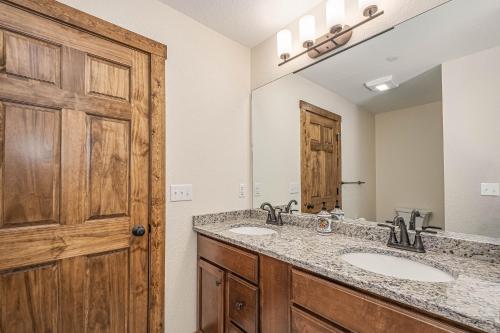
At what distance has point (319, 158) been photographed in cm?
185

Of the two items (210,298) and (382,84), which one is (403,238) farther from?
(210,298)

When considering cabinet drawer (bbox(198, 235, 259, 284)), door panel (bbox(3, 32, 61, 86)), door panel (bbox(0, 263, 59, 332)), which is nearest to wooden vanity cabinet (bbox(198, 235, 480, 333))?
cabinet drawer (bbox(198, 235, 259, 284))

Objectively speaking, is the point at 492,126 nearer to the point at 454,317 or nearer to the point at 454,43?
the point at 454,43

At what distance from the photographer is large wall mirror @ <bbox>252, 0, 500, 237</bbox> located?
1111 mm

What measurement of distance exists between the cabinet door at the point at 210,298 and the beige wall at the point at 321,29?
1633 millimetres

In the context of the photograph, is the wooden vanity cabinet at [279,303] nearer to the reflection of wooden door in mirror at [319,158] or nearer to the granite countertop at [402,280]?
the granite countertop at [402,280]

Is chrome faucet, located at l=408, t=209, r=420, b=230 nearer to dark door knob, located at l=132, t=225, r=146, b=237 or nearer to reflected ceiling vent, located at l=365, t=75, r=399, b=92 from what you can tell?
reflected ceiling vent, located at l=365, t=75, r=399, b=92

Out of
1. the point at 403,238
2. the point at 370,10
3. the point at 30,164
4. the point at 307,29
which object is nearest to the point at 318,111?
the point at 307,29

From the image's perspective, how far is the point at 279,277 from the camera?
47.9 inches

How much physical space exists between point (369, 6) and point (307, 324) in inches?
68.0

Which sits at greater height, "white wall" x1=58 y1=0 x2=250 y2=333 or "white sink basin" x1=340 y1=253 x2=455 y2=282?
"white wall" x1=58 y1=0 x2=250 y2=333

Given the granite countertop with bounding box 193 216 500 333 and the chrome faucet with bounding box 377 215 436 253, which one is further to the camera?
the chrome faucet with bounding box 377 215 436 253

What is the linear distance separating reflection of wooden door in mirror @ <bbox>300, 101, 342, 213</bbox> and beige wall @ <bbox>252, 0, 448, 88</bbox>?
0.40m

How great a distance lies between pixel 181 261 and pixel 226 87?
4.77 feet
